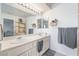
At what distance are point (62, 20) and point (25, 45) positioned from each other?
0.72 metres

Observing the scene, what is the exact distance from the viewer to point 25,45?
59.2 inches

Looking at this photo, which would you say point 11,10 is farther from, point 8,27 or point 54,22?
point 54,22

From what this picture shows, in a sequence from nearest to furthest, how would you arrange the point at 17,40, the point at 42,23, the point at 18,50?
the point at 18,50 < the point at 17,40 < the point at 42,23

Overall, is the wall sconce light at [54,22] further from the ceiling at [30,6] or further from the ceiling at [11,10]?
the ceiling at [11,10]

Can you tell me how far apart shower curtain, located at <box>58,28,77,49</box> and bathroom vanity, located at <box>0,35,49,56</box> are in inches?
9.1

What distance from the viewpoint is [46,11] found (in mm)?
1589

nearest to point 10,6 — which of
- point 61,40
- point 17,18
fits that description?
point 17,18

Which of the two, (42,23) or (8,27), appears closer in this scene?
(8,27)

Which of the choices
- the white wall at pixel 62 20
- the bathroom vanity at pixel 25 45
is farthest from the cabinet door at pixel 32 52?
the white wall at pixel 62 20

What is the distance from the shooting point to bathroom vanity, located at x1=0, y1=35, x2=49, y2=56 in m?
1.37

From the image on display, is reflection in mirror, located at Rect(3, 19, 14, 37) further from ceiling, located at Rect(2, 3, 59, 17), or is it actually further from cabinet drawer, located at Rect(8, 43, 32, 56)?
cabinet drawer, located at Rect(8, 43, 32, 56)

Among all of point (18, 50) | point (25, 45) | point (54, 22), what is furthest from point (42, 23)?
point (18, 50)

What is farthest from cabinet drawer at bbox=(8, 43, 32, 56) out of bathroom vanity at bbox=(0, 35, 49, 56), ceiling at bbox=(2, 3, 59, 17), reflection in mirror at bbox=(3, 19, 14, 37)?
ceiling at bbox=(2, 3, 59, 17)

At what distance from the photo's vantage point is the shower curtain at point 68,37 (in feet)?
5.03
